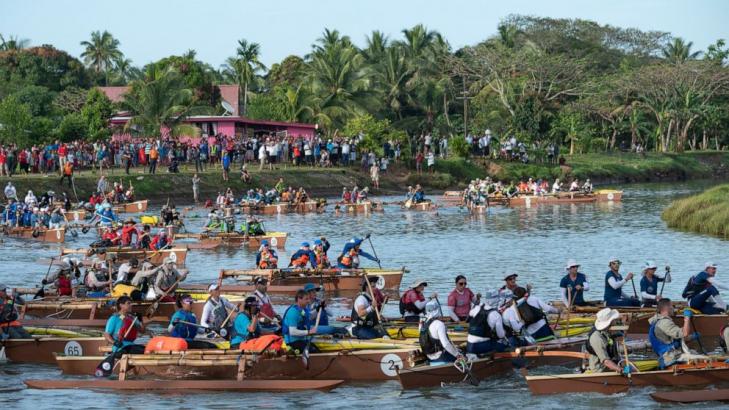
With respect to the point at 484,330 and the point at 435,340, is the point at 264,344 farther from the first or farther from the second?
the point at 484,330

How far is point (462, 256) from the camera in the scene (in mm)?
41719

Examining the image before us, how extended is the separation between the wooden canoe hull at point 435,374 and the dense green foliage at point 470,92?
5887 cm

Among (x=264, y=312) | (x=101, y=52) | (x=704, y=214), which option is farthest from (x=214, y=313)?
(x=101, y=52)

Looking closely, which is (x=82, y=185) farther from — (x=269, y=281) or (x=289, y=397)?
(x=289, y=397)

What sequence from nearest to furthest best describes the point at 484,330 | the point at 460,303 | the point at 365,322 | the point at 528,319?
1. the point at 484,330
2. the point at 528,319
3. the point at 365,322
4. the point at 460,303

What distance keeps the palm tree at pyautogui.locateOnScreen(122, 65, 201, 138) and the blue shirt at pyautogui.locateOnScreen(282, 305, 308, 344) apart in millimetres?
50622

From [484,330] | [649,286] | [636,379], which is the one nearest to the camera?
[636,379]

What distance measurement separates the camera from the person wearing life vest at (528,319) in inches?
797

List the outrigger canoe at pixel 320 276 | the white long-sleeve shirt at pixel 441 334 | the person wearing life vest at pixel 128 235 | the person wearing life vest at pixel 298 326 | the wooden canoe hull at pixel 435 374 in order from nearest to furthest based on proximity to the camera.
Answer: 1. the white long-sleeve shirt at pixel 441 334
2. the wooden canoe hull at pixel 435 374
3. the person wearing life vest at pixel 298 326
4. the outrigger canoe at pixel 320 276
5. the person wearing life vest at pixel 128 235

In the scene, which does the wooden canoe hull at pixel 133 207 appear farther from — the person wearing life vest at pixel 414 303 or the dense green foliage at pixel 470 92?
the person wearing life vest at pixel 414 303

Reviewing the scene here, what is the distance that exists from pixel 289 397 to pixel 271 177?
4944 centimetres

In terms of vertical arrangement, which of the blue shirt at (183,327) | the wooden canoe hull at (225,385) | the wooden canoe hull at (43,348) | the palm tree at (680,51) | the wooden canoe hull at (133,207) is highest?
the palm tree at (680,51)

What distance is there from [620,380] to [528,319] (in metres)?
2.62

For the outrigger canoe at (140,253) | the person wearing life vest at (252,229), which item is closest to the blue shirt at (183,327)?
the outrigger canoe at (140,253)
